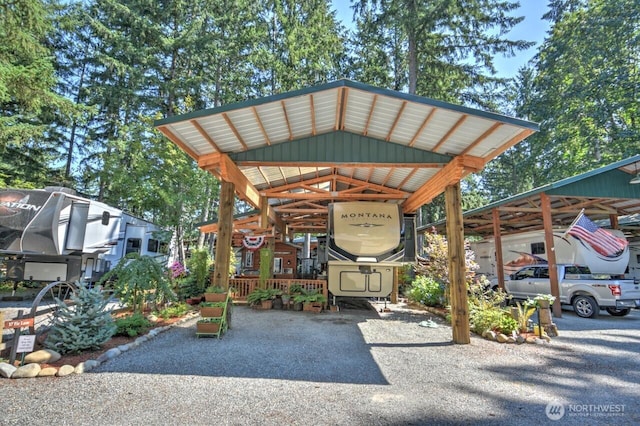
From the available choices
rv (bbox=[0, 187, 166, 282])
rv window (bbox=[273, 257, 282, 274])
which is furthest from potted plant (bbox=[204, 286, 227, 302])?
rv window (bbox=[273, 257, 282, 274])

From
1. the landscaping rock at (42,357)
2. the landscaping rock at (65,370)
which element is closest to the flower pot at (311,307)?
the landscaping rock at (42,357)

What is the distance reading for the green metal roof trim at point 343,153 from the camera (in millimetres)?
6418

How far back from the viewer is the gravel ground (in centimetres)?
300

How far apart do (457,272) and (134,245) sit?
11.7 metres

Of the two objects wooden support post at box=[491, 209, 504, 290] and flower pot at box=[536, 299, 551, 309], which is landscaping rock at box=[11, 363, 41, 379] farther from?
wooden support post at box=[491, 209, 504, 290]

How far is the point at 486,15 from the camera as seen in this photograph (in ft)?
49.1

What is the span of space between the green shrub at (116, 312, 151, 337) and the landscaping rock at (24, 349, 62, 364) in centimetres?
126

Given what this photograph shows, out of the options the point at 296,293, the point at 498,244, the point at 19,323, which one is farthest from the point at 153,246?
the point at 498,244

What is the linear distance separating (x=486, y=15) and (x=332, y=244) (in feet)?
45.9

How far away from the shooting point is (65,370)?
386 cm

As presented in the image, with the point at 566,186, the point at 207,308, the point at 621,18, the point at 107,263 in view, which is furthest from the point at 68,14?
the point at 621,18

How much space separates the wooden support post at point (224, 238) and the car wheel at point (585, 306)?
388 inches

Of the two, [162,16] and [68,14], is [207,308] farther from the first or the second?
[68,14]

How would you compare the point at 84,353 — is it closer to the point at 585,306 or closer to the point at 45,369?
the point at 45,369
